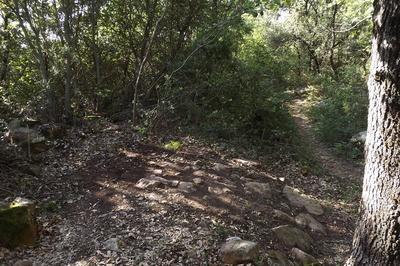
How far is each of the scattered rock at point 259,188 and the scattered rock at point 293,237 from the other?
87 cm

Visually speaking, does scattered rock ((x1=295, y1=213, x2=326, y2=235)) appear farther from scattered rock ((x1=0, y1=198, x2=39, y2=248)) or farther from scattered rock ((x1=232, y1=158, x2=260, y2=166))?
scattered rock ((x1=0, y1=198, x2=39, y2=248))

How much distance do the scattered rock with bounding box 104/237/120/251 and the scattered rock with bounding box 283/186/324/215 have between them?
293 centimetres

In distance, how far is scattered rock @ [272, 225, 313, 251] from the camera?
4.73 metres

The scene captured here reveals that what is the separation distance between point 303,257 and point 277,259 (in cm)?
41

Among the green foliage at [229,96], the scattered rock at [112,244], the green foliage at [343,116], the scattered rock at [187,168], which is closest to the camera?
the scattered rock at [112,244]

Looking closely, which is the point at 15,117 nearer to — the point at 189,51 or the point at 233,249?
the point at 189,51

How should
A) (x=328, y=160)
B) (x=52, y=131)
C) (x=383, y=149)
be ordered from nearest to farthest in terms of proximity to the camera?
(x=383, y=149) → (x=52, y=131) → (x=328, y=160)

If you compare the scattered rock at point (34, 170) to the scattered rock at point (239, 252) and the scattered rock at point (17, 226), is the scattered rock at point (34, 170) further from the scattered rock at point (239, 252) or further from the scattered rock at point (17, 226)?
the scattered rock at point (239, 252)

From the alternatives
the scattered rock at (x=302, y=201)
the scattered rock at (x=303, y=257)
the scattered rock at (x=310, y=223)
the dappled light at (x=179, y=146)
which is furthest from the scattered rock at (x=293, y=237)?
the scattered rock at (x=302, y=201)

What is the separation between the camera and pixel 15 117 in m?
7.11

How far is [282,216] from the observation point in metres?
5.28

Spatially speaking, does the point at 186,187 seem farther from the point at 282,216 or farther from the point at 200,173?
the point at 282,216

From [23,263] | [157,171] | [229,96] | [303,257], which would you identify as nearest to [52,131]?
[157,171]

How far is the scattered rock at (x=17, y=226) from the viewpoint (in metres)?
4.21
